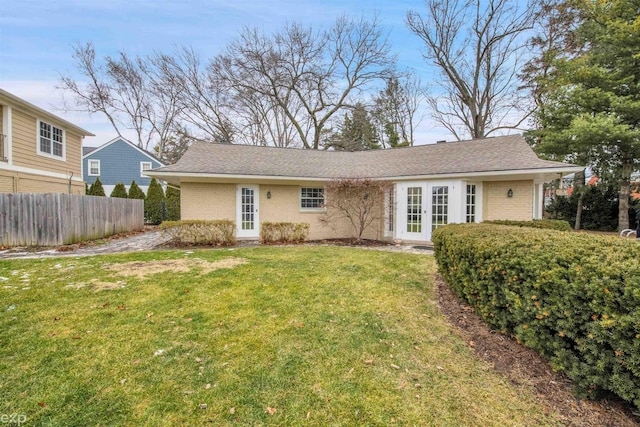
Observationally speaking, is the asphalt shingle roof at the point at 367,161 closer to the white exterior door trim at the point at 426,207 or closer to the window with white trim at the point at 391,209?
the white exterior door trim at the point at 426,207

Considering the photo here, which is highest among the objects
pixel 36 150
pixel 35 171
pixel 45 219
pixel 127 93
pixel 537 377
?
pixel 127 93

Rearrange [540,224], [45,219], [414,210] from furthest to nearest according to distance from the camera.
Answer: [414,210]
[45,219]
[540,224]

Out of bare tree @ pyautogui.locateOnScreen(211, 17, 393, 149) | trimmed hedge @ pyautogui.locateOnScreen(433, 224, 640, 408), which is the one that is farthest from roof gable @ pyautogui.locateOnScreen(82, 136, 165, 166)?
trimmed hedge @ pyautogui.locateOnScreen(433, 224, 640, 408)

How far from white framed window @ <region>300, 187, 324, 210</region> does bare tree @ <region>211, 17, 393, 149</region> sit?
1305 cm

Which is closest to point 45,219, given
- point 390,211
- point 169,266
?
point 169,266

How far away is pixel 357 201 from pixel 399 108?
58.6ft

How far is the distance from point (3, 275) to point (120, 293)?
2747mm

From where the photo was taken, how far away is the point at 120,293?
4473 mm

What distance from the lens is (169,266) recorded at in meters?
6.05

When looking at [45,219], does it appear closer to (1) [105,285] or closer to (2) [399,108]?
(1) [105,285]

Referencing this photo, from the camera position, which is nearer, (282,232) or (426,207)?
(282,232)

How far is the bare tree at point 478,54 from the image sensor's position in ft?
64.1

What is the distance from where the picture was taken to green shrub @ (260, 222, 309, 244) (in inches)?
A: 402

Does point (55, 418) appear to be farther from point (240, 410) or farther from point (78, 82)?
point (78, 82)
